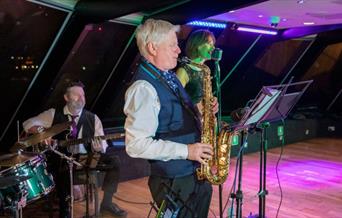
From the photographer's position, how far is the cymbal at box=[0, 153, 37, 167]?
2.45 meters

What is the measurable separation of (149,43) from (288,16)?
3.95 metres

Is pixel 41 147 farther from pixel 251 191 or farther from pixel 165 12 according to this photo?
pixel 251 191

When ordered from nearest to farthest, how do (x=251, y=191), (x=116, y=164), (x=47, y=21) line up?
(x=116, y=164) < (x=47, y=21) < (x=251, y=191)

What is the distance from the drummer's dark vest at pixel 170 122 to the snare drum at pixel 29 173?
1072 mm

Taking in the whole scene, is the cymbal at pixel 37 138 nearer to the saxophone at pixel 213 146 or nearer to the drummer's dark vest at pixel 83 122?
the drummer's dark vest at pixel 83 122

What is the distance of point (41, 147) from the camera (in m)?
3.24

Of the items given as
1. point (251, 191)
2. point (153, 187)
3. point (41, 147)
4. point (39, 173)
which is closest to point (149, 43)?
point (153, 187)

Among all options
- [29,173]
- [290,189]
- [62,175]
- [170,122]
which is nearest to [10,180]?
[29,173]

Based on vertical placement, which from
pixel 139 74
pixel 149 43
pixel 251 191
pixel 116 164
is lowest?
pixel 251 191

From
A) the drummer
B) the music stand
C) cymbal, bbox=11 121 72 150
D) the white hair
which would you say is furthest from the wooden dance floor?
the white hair

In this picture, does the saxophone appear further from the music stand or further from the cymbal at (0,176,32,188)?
the cymbal at (0,176,32,188)

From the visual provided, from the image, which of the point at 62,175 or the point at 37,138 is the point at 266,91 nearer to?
the point at 37,138

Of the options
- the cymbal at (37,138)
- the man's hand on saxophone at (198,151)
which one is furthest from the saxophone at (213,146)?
the cymbal at (37,138)

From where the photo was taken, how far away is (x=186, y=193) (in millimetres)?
1817
